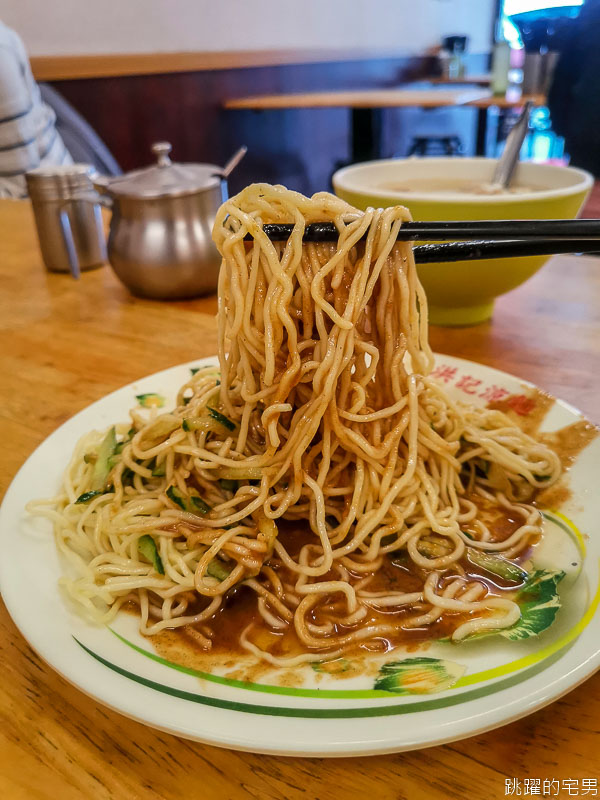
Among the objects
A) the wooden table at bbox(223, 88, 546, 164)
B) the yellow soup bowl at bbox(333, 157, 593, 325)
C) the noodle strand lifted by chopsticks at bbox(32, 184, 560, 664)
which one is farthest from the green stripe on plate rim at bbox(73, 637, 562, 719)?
the wooden table at bbox(223, 88, 546, 164)

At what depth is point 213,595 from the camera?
1.01 m

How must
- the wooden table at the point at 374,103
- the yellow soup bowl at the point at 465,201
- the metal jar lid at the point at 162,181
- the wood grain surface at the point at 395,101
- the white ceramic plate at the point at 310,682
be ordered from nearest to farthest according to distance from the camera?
the white ceramic plate at the point at 310,682
the yellow soup bowl at the point at 465,201
the metal jar lid at the point at 162,181
the wood grain surface at the point at 395,101
the wooden table at the point at 374,103

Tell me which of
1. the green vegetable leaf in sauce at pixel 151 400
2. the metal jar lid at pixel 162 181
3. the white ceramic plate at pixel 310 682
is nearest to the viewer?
the white ceramic plate at pixel 310 682

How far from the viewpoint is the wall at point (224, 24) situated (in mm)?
5133

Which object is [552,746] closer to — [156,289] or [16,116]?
[156,289]

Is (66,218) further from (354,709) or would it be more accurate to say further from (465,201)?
(354,709)

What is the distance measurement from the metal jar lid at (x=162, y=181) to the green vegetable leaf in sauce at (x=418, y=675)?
1810 mm

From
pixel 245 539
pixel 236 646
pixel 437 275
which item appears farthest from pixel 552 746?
pixel 437 275

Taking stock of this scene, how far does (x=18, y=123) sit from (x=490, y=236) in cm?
439

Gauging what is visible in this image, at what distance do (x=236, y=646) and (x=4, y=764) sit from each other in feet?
1.08

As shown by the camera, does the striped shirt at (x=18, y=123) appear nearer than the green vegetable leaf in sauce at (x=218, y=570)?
No

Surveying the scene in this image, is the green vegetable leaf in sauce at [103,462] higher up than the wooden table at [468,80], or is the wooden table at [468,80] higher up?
the wooden table at [468,80]

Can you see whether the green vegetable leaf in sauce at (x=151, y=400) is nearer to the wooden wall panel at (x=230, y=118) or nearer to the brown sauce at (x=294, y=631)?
the brown sauce at (x=294, y=631)

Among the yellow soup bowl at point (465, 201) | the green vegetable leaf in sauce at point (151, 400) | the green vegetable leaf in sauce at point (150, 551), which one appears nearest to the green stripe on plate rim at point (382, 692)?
the green vegetable leaf in sauce at point (150, 551)
